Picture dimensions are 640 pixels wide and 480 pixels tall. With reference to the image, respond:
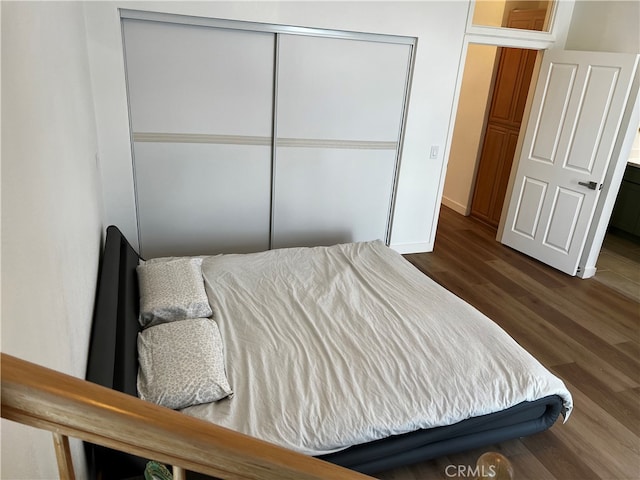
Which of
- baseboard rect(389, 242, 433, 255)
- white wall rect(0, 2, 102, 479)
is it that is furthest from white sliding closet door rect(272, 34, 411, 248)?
white wall rect(0, 2, 102, 479)

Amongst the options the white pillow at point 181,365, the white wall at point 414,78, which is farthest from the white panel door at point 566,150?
the white pillow at point 181,365

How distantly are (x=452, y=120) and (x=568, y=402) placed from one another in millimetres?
2624

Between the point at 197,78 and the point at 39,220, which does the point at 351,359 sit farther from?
the point at 197,78

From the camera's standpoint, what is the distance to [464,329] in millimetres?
2348

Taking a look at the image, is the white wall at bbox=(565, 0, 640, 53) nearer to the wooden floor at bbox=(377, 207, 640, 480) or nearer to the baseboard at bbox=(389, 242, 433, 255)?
the wooden floor at bbox=(377, 207, 640, 480)

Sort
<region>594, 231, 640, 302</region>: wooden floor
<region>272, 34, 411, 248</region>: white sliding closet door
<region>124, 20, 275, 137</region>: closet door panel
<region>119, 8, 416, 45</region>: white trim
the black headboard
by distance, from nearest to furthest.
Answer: the black headboard < <region>119, 8, 416, 45</region>: white trim < <region>124, 20, 275, 137</region>: closet door panel < <region>272, 34, 411, 248</region>: white sliding closet door < <region>594, 231, 640, 302</region>: wooden floor

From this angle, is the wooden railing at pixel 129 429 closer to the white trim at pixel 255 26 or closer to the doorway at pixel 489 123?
the white trim at pixel 255 26

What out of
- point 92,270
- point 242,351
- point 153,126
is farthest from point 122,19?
point 242,351

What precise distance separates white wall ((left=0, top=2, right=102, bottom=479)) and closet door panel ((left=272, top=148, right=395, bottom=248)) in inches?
83.6

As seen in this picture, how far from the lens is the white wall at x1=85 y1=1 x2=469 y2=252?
9.77ft

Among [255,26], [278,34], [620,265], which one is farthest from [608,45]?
[255,26]

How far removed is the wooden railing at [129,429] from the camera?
482 millimetres

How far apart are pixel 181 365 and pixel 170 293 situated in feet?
1.83

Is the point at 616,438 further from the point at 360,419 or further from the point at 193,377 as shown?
the point at 193,377
